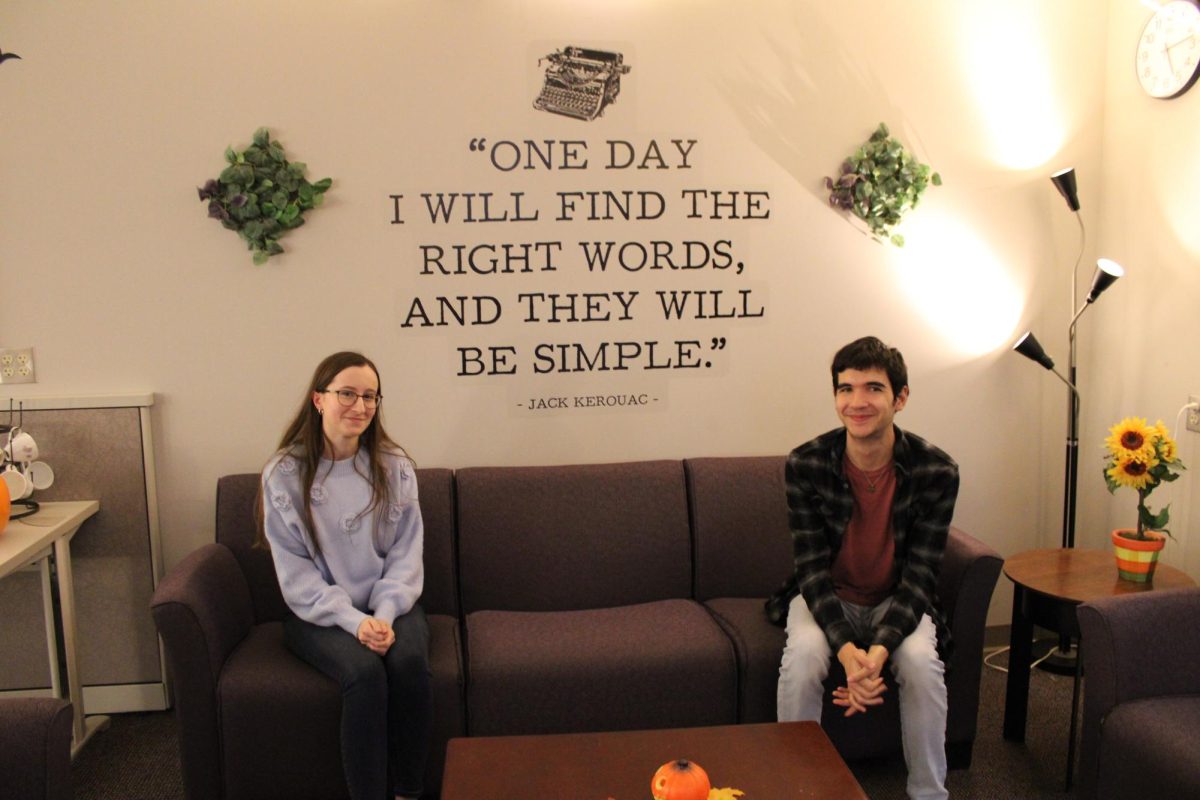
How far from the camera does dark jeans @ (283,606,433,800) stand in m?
2.17

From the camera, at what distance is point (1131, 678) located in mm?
2084

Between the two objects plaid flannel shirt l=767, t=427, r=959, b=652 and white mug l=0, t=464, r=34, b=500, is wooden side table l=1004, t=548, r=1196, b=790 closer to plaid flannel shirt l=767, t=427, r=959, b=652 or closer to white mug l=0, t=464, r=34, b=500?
plaid flannel shirt l=767, t=427, r=959, b=652

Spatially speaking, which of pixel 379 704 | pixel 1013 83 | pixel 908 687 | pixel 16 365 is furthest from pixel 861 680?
pixel 16 365

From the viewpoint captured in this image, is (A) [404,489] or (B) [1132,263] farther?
(B) [1132,263]

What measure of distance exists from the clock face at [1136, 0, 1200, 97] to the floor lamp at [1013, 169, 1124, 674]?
0.35m

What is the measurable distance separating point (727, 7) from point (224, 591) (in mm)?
2357

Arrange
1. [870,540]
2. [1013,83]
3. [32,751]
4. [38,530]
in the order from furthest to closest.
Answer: [1013,83], [38,530], [870,540], [32,751]

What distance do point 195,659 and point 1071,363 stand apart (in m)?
2.83

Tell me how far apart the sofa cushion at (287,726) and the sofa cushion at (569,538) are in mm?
453

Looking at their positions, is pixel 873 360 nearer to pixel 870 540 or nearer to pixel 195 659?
pixel 870 540

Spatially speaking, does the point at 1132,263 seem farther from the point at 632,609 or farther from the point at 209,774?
the point at 209,774

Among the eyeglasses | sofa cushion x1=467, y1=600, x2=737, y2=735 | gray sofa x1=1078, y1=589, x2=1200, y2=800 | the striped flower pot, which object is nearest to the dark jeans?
sofa cushion x1=467, y1=600, x2=737, y2=735

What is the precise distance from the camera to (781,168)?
3.05m

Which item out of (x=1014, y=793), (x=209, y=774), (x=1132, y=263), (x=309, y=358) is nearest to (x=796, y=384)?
(x=1132, y=263)
